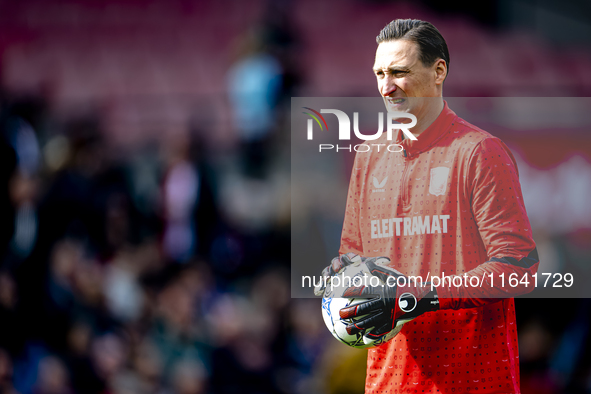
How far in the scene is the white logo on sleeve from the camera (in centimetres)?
124

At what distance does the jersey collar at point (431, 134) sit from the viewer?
1284 mm

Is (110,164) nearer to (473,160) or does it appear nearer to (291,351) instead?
(291,351)

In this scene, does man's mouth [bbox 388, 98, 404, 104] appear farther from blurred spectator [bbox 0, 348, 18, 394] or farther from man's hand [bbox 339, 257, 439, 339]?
blurred spectator [bbox 0, 348, 18, 394]

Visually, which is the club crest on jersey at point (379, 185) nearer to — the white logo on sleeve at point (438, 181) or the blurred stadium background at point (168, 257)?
the white logo on sleeve at point (438, 181)

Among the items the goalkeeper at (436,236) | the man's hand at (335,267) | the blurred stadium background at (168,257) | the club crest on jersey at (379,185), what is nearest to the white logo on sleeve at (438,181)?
the goalkeeper at (436,236)

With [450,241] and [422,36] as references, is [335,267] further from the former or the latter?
[422,36]

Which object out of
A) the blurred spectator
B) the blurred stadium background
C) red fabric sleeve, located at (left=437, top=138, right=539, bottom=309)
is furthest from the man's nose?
the blurred spectator

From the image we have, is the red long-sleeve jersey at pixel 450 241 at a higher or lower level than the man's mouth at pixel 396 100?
lower

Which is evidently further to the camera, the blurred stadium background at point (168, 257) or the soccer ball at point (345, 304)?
the blurred stadium background at point (168, 257)

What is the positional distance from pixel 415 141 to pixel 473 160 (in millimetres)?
133

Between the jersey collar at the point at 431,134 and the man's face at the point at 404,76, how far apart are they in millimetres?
42

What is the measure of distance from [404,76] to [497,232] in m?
0.38

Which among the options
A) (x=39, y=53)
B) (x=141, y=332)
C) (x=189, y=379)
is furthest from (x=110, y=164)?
(x=39, y=53)

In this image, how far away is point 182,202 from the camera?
4.42 metres
